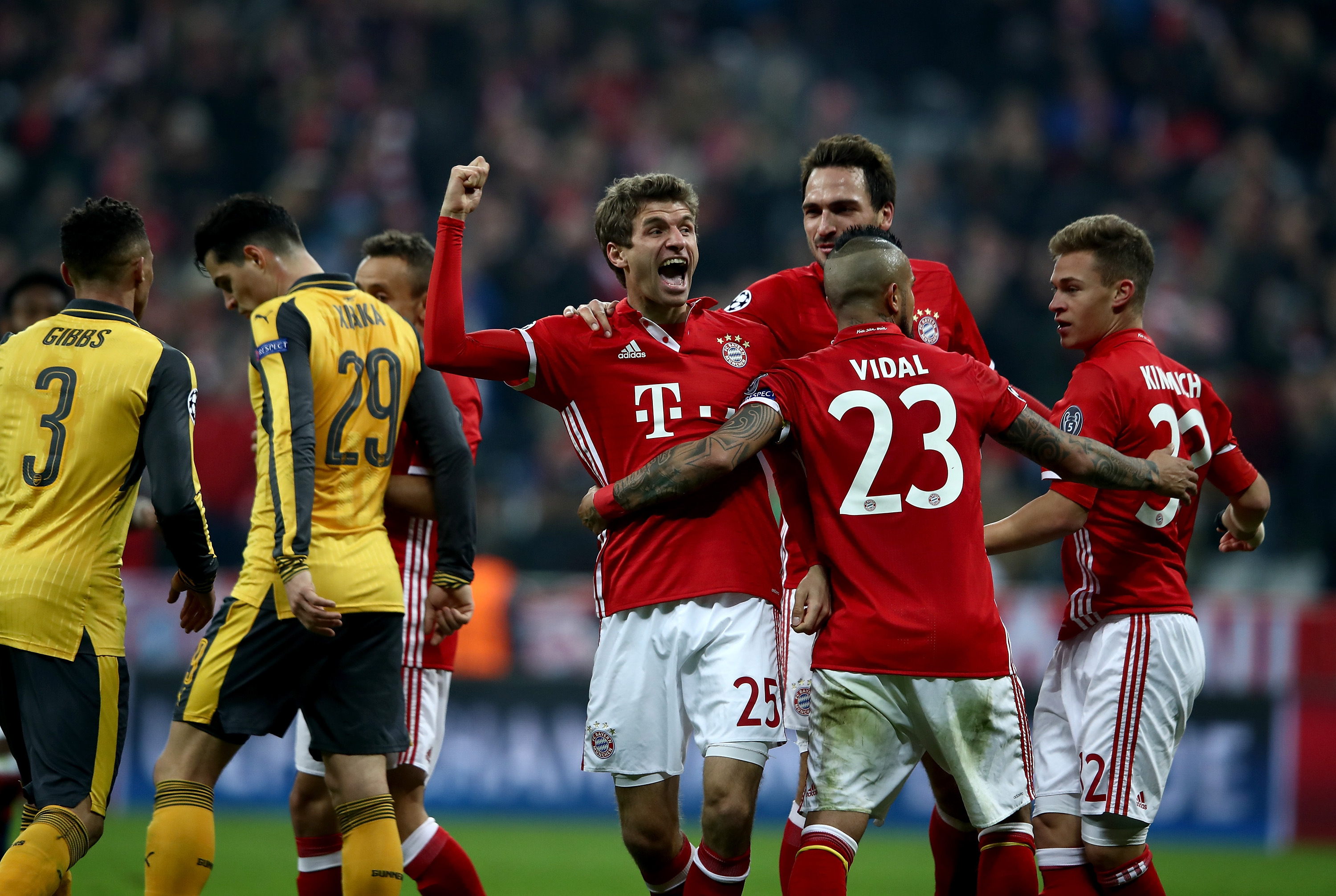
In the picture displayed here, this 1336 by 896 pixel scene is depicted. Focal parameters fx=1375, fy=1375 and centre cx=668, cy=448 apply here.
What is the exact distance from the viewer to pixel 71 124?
14.8 meters

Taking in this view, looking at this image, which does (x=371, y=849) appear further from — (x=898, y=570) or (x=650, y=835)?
(x=898, y=570)

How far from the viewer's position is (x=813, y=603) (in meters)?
3.97

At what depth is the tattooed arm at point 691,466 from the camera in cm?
399

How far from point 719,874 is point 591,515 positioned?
116 cm

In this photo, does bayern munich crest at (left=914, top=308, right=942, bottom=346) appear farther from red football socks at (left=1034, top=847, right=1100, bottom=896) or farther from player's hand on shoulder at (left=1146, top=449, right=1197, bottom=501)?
red football socks at (left=1034, top=847, right=1100, bottom=896)

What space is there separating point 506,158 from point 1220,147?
7575 mm

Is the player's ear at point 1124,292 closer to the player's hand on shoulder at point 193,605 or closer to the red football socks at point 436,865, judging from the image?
the red football socks at point 436,865

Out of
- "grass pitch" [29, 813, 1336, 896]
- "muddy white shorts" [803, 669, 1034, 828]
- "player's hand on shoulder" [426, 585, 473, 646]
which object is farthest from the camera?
"grass pitch" [29, 813, 1336, 896]

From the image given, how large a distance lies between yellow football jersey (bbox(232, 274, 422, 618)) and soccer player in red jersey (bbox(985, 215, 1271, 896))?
2008 millimetres

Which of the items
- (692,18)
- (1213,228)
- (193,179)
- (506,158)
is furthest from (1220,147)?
(193,179)

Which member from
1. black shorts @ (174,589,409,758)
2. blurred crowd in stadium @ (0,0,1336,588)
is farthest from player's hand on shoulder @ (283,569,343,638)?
blurred crowd in stadium @ (0,0,1336,588)

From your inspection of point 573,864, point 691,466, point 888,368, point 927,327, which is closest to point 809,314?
point 927,327

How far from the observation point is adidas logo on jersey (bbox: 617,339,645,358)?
447 centimetres

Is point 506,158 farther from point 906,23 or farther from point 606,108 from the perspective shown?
point 906,23
